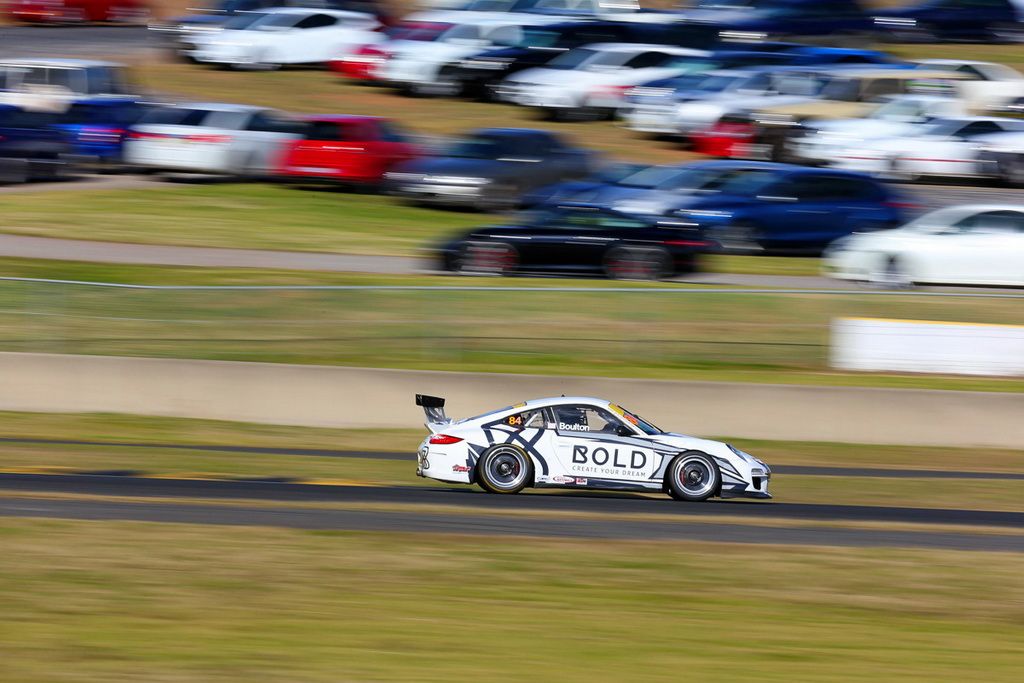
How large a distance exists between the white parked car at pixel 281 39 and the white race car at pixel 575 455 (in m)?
26.6

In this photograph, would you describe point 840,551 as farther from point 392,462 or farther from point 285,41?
point 285,41

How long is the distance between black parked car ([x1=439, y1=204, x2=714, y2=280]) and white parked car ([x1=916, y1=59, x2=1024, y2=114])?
51.4 feet

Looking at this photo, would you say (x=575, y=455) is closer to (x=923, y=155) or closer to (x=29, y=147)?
(x=29, y=147)

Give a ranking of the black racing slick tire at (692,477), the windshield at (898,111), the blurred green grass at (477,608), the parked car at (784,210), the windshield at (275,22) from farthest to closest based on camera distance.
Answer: the windshield at (275,22) → the windshield at (898,111) → the parked car at (784,210) → the black racing slick tire at (692,477) → the blurred green grass at (477,608)

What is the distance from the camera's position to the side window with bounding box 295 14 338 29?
1528 inches

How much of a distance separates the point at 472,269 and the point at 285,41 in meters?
18.6

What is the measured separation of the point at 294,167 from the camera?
27.9m

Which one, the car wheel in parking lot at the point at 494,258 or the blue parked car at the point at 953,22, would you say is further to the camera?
the blue parked car at the point at 953,22

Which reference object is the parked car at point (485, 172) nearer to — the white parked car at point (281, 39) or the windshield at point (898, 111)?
the windshield at point (898, 111)

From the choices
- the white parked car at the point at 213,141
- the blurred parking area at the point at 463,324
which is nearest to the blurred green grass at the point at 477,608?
the blurred parking area at the point at 463,324

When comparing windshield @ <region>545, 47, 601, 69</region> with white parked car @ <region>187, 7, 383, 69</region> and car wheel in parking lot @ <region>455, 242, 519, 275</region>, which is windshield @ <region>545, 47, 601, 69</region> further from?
car wheel in parking lot @ <region>455, 242, 519, 275</region>

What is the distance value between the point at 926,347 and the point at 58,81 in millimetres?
18725

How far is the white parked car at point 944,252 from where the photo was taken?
2264 centimetres

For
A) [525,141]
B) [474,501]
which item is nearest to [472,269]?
[525,141]
